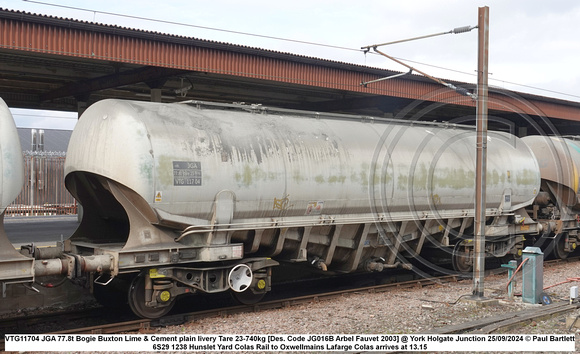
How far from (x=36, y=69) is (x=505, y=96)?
17.8m

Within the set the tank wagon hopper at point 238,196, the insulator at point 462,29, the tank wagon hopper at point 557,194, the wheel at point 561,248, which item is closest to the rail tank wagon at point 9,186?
the tank wagon hopper at point 238,196

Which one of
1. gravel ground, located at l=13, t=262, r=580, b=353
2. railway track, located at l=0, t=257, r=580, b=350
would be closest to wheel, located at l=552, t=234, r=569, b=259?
gravel ground, located at l=13, t=262, r=580, b=353

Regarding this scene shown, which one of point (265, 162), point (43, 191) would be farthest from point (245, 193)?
point (43, 191)

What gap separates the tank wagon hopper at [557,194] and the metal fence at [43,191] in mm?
21378

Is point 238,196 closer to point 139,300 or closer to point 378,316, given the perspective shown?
point 139,300

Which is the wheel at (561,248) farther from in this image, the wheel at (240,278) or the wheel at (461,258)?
the wheel at (240,278)

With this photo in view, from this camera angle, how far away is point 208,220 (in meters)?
9.51

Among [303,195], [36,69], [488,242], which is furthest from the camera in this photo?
[36,69]

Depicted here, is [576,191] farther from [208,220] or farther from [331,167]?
[208,220]

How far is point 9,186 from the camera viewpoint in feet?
25.0

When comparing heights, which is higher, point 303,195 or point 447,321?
point 303,195

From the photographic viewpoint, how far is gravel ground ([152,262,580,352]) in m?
8.87

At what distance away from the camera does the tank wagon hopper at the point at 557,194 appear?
16.8 metres

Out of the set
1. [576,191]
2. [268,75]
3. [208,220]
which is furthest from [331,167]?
[576,191]
